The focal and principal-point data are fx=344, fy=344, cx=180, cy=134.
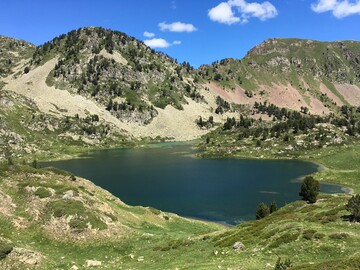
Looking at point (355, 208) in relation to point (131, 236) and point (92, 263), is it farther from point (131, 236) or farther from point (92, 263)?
point (92, 263)

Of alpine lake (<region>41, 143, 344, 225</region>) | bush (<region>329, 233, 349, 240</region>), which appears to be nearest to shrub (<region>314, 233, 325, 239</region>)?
bush (<region>329, 233, 349, 240</region>)

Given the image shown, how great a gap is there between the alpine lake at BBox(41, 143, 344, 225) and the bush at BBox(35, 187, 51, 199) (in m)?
39.5

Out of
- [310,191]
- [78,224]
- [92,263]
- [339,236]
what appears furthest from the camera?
[310,191]

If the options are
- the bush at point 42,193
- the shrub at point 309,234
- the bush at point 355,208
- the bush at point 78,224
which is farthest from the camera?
the bush at point 42,193

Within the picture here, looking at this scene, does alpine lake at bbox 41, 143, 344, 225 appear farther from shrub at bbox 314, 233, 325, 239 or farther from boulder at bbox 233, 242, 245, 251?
shrub at bbox 314, 233, 325, 239

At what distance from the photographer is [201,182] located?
407 feet

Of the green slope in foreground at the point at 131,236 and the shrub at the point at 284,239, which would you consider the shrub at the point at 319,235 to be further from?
the shrub at the point at 284,239

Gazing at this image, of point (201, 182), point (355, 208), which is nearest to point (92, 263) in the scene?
point (355, 208)

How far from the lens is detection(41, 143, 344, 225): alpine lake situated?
9212 cm

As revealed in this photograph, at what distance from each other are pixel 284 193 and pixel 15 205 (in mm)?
79172

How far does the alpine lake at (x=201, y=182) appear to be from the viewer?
302 feet

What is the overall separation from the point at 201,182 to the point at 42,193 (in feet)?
250

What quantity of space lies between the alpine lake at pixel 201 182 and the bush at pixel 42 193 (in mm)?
39468

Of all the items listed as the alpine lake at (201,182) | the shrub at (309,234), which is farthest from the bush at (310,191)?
the shrub at (309,234)
